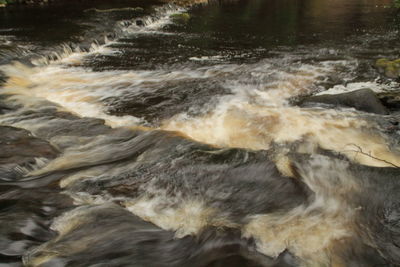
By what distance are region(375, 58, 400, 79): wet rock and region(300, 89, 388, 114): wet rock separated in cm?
252

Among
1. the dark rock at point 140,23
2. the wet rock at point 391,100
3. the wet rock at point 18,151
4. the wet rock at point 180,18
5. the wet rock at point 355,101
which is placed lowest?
the wet rock at point 391,100

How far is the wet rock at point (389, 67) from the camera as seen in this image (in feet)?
30.8

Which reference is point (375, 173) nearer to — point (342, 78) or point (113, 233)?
point (113, 233)

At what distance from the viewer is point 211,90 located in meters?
8.62

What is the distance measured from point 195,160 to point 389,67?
7143mm

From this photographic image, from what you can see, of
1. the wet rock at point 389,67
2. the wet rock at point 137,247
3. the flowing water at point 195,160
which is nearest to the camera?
the wet rock at point 137,247

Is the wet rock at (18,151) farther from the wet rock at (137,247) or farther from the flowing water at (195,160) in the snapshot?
the wet rock at (137,247)

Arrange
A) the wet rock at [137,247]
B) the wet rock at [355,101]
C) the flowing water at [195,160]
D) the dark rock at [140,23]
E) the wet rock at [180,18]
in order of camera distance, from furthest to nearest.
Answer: the wet rock at [180,18], the dark rock at [140,23], the wet rock at [355,101], the flowing water at [195,160], the wet rock at [137,247]

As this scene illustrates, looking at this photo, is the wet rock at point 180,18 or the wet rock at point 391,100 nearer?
the wet rock at point 391,100

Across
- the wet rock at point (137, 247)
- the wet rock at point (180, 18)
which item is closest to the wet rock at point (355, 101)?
the wet rock at point (137, 247)

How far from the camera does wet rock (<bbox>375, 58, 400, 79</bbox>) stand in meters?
9.38

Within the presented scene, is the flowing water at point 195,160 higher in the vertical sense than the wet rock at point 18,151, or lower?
lower

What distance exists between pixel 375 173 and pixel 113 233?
346 centimetres

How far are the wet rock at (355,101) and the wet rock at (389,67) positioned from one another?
99.4 inches
